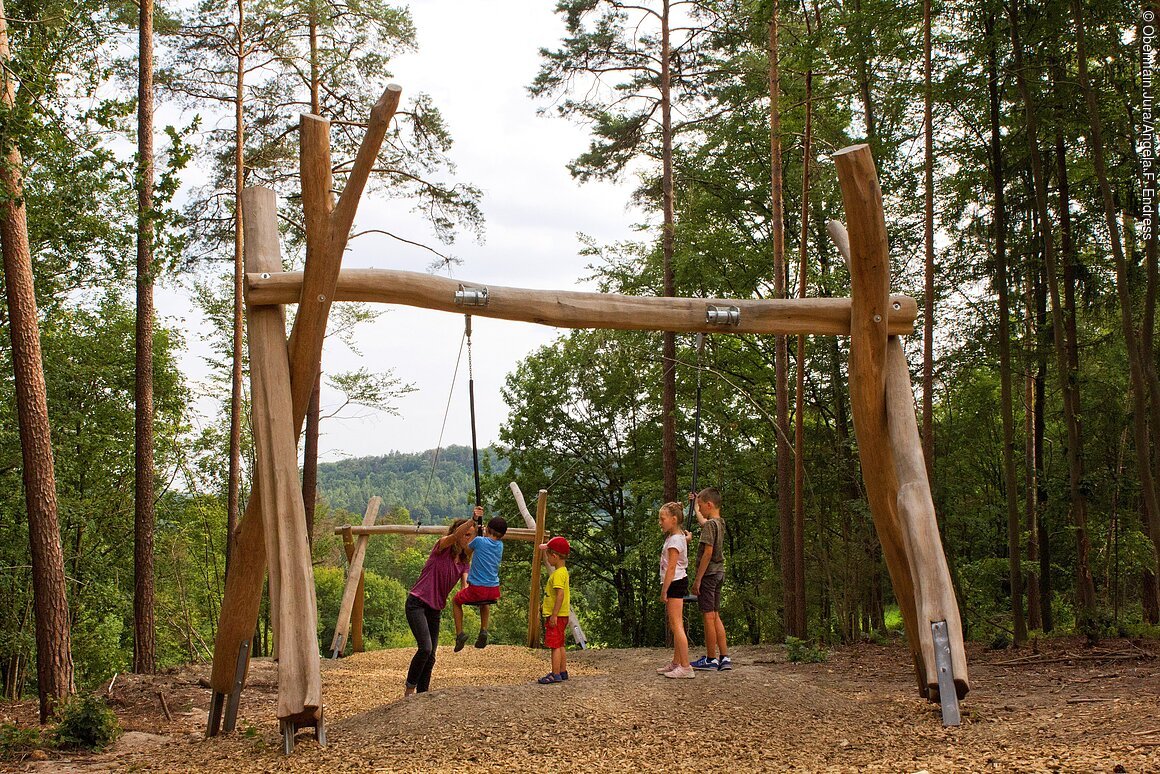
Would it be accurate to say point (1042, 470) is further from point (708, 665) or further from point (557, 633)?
point (557, 633)

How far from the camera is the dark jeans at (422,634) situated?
271 inches

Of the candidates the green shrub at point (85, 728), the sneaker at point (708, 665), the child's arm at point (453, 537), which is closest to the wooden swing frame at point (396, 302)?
the green shrub at point (85, 728)

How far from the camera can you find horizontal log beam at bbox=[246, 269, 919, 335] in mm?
5578

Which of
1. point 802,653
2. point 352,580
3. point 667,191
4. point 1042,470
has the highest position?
point 667,191

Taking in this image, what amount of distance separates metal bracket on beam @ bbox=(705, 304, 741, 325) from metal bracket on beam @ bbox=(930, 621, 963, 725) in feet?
7.25

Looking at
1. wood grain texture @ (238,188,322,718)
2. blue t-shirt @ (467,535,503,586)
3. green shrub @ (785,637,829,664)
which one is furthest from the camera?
green shrub @ (785,637,829,664)

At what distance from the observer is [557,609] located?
7500mm

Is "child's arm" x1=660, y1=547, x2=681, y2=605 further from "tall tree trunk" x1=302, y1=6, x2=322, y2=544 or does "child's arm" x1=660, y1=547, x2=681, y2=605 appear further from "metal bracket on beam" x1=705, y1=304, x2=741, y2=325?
"tall tree trunk" x1=302, y1=6, x2=322, y2=544

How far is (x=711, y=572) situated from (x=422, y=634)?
2310mm

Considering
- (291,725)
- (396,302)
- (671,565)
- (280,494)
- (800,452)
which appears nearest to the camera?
(291,725)

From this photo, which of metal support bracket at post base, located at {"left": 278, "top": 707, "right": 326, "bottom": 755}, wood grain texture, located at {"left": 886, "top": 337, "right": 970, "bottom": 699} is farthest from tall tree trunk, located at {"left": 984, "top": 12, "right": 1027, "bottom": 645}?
metal support bracket at post base, located at {"left": 278, "top": 707, "right": 326, "bottom": 755}

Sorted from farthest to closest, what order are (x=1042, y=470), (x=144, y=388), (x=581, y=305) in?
(x=1042, y=470)
(x=144, y=388)
(x=581, y=305)

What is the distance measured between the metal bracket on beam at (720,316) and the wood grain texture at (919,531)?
1.00 meters

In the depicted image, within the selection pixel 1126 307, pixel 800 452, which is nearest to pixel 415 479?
pixel 800 452
